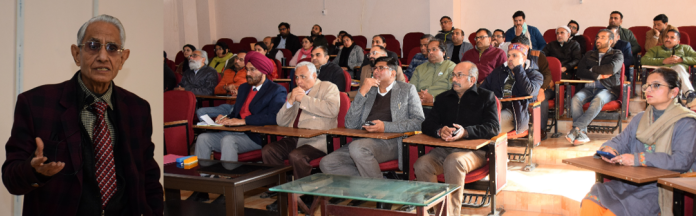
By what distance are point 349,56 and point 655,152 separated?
182 inches

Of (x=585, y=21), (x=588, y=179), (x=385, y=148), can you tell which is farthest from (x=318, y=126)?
(x=585, y=21)

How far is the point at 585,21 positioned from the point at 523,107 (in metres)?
4.23

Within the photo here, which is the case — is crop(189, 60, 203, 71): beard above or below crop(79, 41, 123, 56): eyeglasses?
above

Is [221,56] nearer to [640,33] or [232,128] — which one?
[232,128]

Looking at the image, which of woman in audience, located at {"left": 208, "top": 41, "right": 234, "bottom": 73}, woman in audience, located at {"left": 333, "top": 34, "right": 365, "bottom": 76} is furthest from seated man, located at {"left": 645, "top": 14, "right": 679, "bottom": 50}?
woman in audience, located at {"left": 208, "top": 41, "right": 234, "bottom": 73}

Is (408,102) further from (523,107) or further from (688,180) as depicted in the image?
(688,180)

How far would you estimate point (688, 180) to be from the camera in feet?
6.61

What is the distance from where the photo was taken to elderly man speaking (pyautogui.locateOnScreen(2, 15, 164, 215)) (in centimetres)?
108

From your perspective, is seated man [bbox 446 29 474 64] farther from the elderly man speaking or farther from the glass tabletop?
the elderly man speaking

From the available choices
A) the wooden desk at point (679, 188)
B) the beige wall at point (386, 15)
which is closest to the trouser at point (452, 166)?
the wooden desk at point (679, 188)

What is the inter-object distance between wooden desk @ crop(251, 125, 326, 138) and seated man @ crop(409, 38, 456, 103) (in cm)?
147

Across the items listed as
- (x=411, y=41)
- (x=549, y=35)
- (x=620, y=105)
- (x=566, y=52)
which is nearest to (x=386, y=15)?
(x=411, y=41)

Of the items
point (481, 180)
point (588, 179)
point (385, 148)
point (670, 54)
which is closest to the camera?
point (481, 180)

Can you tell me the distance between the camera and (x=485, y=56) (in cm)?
510
